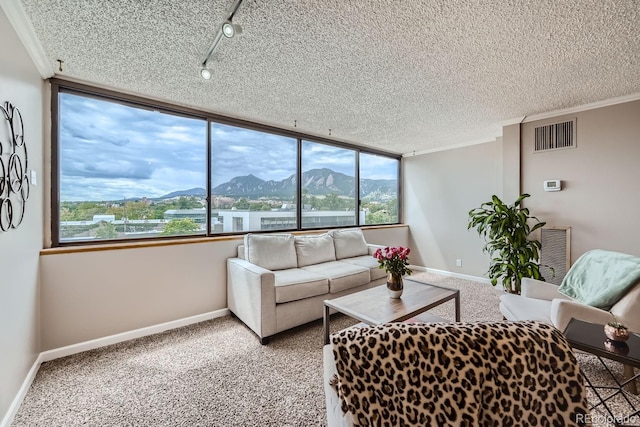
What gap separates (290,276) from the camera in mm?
→ 2781

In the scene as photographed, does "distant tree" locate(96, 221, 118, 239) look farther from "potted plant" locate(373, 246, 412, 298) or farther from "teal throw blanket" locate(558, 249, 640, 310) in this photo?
"teal throw blanket" locate(558, 249, 640, 310)

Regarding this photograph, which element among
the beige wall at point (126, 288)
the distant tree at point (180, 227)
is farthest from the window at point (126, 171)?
the beige wall at point (126, 288)

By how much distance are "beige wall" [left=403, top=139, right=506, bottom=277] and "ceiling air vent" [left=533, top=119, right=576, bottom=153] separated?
687 millimetres

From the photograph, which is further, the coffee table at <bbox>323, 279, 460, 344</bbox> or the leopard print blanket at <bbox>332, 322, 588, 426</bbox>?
the coffee table at <bbox>323, 279, 460, 344</bbox>

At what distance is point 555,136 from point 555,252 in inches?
56.9

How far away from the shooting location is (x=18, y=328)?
1.69 meters

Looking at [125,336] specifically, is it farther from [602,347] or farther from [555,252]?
[555,252]

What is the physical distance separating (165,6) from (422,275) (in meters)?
4.85

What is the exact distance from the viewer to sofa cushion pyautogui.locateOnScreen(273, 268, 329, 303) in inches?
97.6

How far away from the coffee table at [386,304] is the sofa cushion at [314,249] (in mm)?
1121

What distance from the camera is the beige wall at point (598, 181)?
2773 mm

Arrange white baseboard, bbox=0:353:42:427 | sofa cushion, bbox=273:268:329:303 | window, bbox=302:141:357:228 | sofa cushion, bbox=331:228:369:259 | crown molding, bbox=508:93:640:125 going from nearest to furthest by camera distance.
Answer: white baseboard, bbox=0:353:42:427
sofa cushion, bbox=273:268:329:303
crown molding, bbox=508:93:640:125
sofa cushion, bbox=331:228:369:259
window, bbox=302:141:357:228

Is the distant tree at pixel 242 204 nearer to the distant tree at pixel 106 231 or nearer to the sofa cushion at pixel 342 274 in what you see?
the sofa cushion at pixel 342 274

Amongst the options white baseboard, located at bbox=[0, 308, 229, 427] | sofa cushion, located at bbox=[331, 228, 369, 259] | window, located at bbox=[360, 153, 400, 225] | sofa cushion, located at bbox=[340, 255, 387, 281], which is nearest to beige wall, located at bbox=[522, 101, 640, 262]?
sofa cushion, located at bbox=[340, 255, 387, 281]
